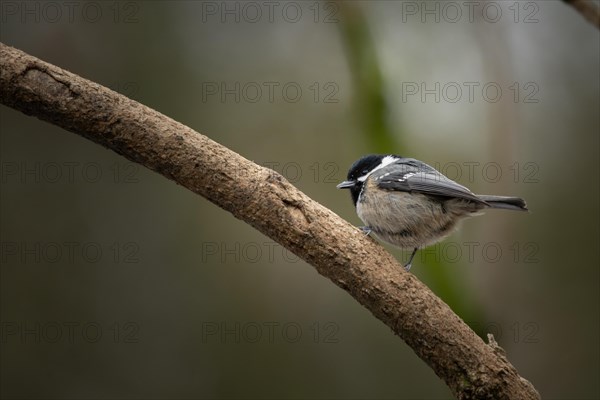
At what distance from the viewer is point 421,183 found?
356cm

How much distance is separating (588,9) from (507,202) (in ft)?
3.55

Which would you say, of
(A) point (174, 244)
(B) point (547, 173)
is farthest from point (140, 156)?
(B) point (547, 173)

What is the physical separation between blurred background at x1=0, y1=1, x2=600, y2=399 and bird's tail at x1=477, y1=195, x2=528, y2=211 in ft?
6.65

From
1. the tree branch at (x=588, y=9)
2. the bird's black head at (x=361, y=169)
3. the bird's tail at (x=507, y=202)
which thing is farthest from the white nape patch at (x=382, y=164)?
the tree branch at (x=588, y=9)

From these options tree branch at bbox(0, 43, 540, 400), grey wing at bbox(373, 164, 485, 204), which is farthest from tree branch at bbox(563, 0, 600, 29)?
tree branch at bbox(0, 43, 540, 400)

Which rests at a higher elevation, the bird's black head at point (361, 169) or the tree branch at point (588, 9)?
the tree branch at point (588, 9)

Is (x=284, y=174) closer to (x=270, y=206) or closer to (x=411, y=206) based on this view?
(x=411, y=206)

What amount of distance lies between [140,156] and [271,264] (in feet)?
10.5

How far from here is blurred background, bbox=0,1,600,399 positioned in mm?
5582

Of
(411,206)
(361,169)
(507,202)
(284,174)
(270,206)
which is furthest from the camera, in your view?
(284,174)

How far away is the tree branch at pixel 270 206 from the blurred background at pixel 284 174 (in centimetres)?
254

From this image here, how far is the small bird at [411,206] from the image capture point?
11.5ft

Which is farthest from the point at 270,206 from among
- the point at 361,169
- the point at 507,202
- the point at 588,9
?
the point at 588,9

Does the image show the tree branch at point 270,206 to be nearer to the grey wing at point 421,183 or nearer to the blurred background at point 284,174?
the grey wing at point 421,183
